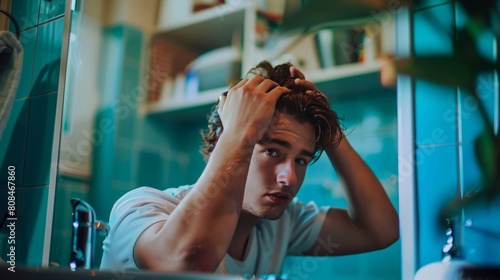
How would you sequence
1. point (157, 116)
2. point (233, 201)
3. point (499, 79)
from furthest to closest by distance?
1. point (157, 116)
2. point (233, 201)
3. point (499, 79)

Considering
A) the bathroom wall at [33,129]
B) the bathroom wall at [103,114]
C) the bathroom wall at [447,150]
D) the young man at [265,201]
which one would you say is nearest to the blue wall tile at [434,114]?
the bathroom wall at [447,150]

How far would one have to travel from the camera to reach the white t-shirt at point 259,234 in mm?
922

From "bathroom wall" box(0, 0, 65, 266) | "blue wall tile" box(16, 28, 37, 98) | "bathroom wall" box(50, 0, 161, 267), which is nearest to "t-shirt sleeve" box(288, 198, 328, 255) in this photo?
"bathroom wall" box(50, 0, 161, 267)

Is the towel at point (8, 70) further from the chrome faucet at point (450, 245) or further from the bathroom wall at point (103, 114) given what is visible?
the chrome faucet at point (450, 245)

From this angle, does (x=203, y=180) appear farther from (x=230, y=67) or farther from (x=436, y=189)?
(x=436, y=189)

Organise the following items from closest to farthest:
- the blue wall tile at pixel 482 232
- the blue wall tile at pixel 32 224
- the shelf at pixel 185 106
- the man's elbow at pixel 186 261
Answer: the blue wall tile at pixel 482 232, the man's elbow at pixel 186 261, the shelf at pixel 185 106, the blue wall tile at pixel 32 224

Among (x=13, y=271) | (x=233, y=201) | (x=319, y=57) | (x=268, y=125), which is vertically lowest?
(x=13, y=271)

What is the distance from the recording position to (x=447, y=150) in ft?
2.60

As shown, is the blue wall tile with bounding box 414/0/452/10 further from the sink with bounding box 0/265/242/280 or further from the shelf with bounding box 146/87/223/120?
the sink with bounding box 0/265/242/280

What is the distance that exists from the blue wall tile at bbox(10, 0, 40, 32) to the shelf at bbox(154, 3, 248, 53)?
0.37 metres

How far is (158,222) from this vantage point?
0.91m

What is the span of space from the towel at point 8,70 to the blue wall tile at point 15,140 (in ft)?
0.04

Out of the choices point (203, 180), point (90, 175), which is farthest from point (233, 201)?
point (90, 175)

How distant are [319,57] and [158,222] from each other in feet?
1.17
